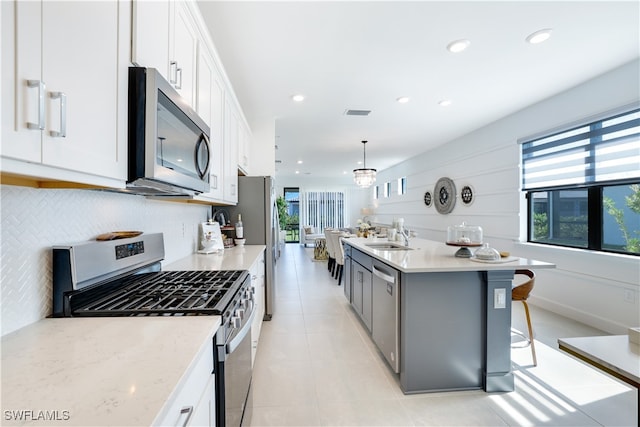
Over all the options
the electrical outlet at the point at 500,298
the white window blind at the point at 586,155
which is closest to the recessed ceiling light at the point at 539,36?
the white window blind at the point at 586,155

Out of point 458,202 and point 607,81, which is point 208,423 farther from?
point 458,202

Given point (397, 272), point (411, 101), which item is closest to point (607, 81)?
point (411, 101)

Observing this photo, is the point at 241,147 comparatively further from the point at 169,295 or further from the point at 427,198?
the point at 427,198

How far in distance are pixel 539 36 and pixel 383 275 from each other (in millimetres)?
2409

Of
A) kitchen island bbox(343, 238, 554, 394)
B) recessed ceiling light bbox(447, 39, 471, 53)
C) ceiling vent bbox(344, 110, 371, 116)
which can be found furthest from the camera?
ceiling vent bbox(344, 110, 371, 116)

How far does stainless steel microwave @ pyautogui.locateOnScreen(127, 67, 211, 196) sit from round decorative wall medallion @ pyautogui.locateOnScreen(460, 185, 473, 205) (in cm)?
527

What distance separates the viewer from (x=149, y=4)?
1229 millimetres

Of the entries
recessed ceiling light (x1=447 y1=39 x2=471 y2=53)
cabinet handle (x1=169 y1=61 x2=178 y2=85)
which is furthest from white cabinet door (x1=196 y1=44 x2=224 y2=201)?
recessed ceiling light (x1=447 y1=39 x2=471 y2=53)

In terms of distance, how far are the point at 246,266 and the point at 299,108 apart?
2823mm

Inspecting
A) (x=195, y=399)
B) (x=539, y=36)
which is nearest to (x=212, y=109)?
(x=195, y=399)

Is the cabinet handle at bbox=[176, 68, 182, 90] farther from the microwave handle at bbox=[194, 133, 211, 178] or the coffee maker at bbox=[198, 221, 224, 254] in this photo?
the coffee maker at bbox=[198, 221, 224, 254]

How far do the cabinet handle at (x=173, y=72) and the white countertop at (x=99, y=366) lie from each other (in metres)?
A: 1.08

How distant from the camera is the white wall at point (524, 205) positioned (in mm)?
3113

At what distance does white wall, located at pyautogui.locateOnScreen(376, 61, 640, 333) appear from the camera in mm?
Answer: 3113
